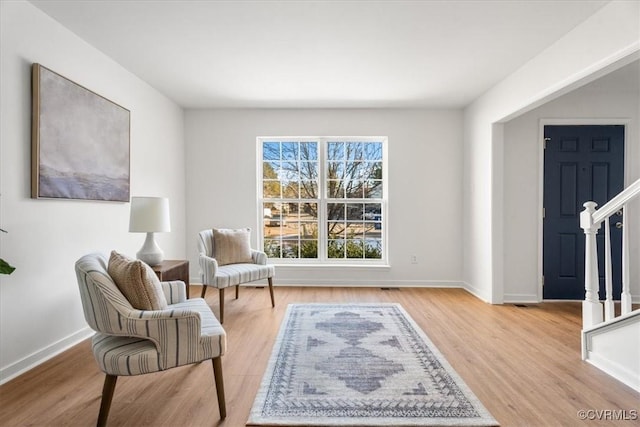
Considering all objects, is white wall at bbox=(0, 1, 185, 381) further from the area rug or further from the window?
the window

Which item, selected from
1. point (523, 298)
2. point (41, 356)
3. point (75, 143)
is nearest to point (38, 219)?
point (75, 143)

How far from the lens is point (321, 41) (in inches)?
113

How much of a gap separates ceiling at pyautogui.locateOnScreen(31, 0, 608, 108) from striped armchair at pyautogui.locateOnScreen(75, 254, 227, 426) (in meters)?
1.90

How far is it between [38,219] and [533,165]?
4.90 m

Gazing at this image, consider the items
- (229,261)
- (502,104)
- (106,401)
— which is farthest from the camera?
(229,261)

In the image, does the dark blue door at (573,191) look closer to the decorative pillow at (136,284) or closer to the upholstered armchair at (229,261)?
the upholstered armchair at (229,261)

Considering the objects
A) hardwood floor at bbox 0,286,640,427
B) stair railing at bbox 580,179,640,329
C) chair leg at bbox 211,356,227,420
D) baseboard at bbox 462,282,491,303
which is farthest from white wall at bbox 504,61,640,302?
chair leg at bbox 211,356,227,420

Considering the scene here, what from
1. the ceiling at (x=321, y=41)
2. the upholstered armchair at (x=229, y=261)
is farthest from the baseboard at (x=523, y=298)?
the upholstered armchair at (x=229, y=261)

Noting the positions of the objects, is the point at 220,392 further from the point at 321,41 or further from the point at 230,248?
the point at 321,41

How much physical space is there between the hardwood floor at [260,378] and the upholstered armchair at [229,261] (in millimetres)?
435

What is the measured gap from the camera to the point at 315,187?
499cm

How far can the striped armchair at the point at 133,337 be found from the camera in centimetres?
169

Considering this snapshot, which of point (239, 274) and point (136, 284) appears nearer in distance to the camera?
point (136, 284)

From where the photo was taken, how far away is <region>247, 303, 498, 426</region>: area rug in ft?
5.92
